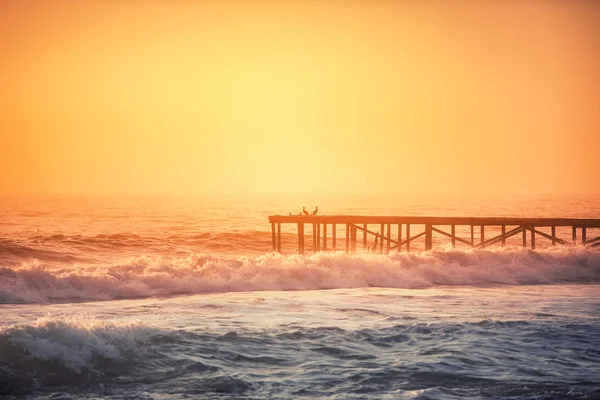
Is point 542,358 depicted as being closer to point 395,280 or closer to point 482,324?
point 482,324

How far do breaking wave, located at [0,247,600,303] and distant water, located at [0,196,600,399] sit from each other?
81 millimetres

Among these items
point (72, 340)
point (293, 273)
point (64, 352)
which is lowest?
point (293, 273)

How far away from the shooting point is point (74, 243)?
54531 mm

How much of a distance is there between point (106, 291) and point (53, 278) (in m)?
2.06

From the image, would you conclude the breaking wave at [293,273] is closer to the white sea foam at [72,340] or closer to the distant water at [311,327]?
the distant water at [311,327]

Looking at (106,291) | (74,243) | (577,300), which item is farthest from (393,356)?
(74,243)

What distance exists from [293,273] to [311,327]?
12.5m

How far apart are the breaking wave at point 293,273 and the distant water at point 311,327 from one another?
8cm

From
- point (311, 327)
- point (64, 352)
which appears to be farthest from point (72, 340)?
point (311, 327)

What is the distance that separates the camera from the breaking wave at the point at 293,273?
29.6 m

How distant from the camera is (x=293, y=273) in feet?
108

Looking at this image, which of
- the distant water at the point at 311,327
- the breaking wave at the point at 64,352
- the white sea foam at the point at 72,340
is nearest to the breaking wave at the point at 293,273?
the distant water at the point at 311,327

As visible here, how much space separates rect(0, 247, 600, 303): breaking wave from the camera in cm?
2956

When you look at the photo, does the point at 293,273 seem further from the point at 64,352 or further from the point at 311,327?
the point at 64,352
